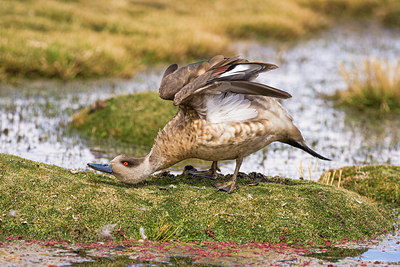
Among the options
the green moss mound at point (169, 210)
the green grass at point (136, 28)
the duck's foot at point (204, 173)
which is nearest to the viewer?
the green moss mound at point (169, 210)

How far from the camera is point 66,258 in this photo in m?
5.06

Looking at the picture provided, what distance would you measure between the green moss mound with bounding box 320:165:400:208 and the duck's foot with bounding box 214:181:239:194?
206 cm

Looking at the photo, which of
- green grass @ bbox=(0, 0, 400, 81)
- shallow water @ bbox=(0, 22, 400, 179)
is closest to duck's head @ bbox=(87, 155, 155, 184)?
shallow water @ bbox=(0, 22, 400, 179)

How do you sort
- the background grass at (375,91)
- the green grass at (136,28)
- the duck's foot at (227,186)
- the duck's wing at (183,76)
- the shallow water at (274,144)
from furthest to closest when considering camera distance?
1. the green grass at (136,28)
2. the background grass at (375,91)
3. the shallow water at (274,144)
4. the duck's foot at (227,186)
5. the duck's wing at (183,76)

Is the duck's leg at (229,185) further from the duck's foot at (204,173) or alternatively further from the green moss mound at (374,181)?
the green moss mound at (374,181)

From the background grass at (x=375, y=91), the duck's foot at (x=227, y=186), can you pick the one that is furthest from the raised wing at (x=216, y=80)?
the background grass at (x=375, y=91)

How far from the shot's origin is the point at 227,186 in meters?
6.51

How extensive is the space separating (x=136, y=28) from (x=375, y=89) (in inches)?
345

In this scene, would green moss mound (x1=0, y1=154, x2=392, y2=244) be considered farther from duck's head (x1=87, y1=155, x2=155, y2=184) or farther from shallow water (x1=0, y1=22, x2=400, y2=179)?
shallow water (x1=0, y1=22, x2=400, y2=179)

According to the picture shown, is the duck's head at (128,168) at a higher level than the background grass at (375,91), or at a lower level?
lower

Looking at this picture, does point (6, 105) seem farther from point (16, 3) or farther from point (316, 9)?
point (316, 9)

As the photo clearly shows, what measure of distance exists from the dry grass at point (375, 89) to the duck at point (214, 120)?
318 inches

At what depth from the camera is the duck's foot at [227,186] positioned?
645 cm

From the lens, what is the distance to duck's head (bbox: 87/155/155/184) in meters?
6.21
